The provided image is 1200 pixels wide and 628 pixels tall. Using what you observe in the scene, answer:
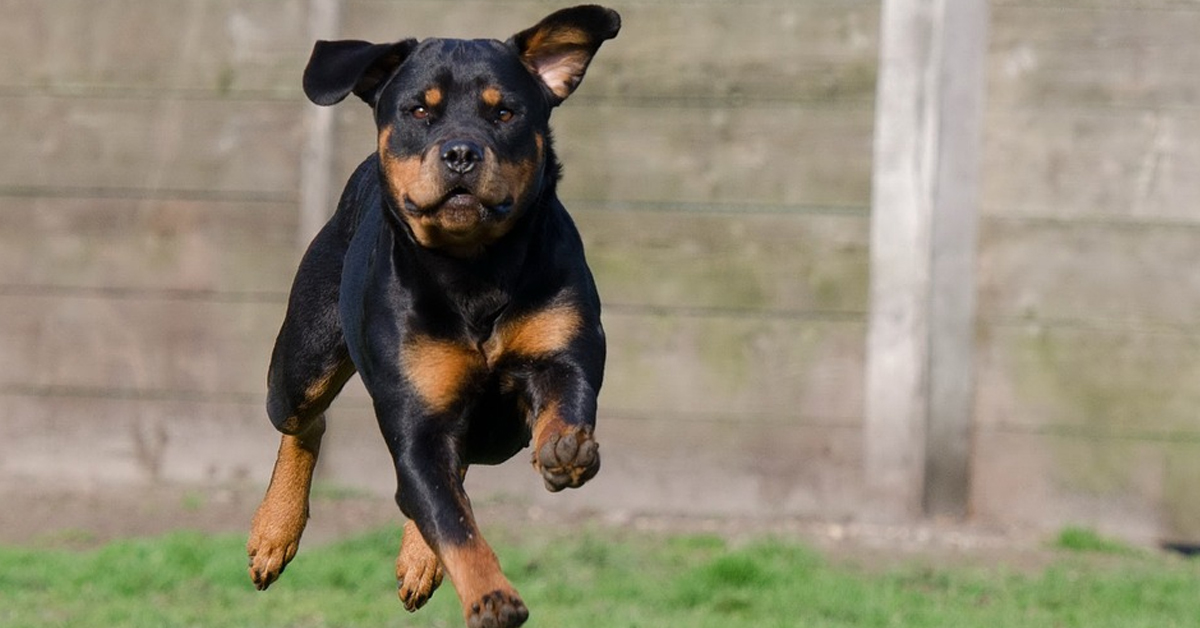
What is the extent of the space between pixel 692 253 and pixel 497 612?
4.67m

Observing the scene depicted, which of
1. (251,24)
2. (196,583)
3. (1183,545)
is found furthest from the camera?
(251,24)

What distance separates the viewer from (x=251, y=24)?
859cm

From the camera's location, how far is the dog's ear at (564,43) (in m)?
4.34

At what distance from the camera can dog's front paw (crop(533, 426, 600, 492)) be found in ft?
12.6

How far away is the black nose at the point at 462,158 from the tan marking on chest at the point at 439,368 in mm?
454

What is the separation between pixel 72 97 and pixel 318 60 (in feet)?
15.8

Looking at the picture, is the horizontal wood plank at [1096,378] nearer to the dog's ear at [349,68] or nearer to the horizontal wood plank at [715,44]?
the horizontal wood plank at [715,44]

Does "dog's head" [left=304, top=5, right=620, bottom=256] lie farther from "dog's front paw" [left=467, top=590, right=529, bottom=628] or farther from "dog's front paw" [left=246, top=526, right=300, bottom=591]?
"dog's front paw" [left=246, top=526, right=300, bottom=591]

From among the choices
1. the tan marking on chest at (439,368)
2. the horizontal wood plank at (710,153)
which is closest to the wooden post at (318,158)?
the horizontal wood plank at (710,153)

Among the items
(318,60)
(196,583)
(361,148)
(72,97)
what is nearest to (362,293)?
(318,60)

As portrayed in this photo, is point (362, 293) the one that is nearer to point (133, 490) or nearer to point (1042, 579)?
point (1042, 579)

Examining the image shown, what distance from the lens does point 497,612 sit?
375 cm

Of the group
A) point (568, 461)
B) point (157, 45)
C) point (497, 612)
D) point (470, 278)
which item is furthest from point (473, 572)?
point (157, 45)

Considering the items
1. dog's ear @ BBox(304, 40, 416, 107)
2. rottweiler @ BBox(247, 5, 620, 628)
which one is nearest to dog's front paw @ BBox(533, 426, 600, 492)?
rottweiler @ BBox(247, 5, 620, 628)
